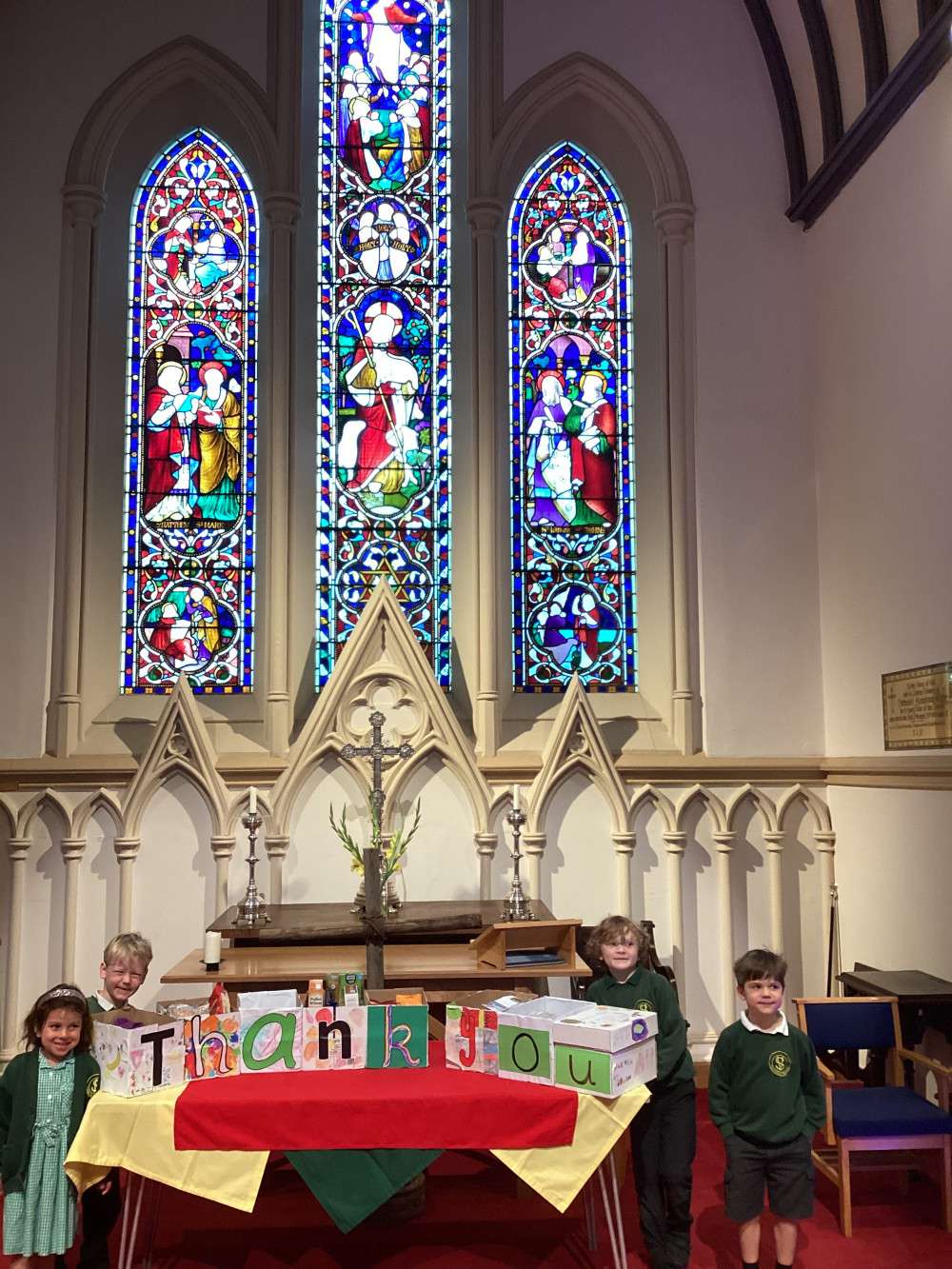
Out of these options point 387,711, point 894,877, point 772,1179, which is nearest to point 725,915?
point 894,877

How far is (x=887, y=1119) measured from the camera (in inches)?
168

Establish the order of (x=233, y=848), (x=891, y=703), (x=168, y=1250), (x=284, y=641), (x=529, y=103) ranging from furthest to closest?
(x=529, y=103) → (x=284, y=641) → (x=233, y=848) → (x=891, y=703) → (x=168, y=1250)

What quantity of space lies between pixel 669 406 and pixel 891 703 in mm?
2259

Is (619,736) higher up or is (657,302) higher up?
(657,302)

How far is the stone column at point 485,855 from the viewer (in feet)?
20.2

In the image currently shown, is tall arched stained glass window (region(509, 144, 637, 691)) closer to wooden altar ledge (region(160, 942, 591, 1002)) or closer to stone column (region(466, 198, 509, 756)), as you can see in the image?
stone column (region(466, 198, 509, 756))

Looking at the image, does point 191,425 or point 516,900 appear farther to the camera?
point 191,425

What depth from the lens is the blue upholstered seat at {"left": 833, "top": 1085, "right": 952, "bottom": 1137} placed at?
4.25 metres

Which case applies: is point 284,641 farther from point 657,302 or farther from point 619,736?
point 657,302

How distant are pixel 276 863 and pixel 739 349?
395cm

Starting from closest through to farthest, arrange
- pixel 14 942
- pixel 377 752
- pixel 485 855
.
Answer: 1. pixel 377 752
2. pixel 14 942
3. pixel 485 855

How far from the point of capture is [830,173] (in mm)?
6395

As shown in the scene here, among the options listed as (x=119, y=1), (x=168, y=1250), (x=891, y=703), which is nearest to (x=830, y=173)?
(x=891, y=703)

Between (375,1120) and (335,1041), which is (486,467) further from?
(375,1120)
